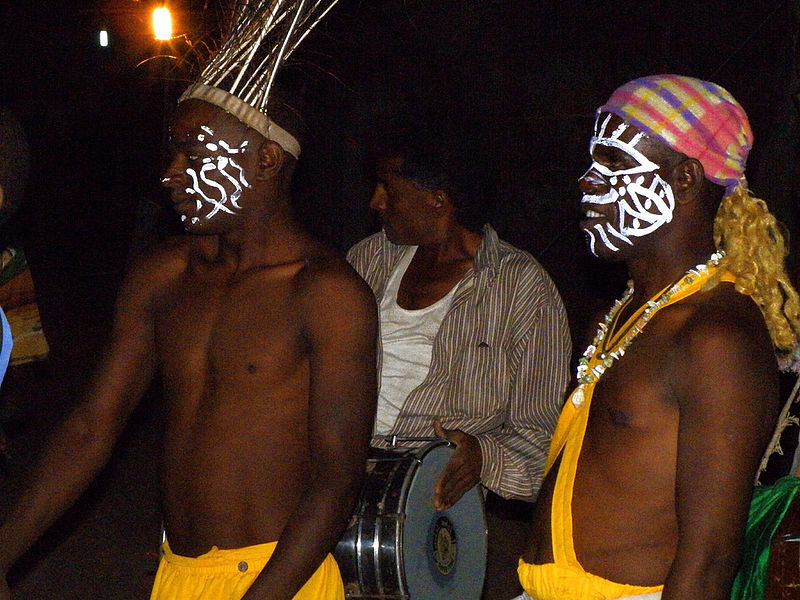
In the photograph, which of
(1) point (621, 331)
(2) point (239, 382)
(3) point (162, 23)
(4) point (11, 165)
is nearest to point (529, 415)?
(1) point (621, 331)

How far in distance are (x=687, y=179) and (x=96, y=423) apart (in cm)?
194

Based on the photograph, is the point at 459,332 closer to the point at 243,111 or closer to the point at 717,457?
the point at 243,111

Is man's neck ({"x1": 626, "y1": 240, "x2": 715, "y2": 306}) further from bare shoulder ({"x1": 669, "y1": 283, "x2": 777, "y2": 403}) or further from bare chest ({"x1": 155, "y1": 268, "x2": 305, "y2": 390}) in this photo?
bare chest ({"x1": 155, "y1": 268, "x2": 305, "y2": 390})

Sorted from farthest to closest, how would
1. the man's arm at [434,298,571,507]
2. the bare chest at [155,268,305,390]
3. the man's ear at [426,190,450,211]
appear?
the man's ear at [426,190,450,211]
the man's arm at [434,298,571,507]
the bare chest at [155,268,305,390]

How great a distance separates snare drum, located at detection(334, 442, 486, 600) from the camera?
3.75 metres

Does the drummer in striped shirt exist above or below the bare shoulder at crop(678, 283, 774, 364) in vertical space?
below

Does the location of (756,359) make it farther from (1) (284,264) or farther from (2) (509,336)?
(2) (509,336)

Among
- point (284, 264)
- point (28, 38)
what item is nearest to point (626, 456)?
point (284, 264)

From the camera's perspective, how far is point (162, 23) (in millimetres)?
7926

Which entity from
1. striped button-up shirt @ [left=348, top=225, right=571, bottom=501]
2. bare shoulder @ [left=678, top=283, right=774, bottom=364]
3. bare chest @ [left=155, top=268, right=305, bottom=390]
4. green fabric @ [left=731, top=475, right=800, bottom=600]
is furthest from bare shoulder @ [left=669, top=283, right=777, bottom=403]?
striped button-up shirt @ [left=348, top=225, right=571, bottom=501]

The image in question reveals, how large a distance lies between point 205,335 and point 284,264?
1.08ft

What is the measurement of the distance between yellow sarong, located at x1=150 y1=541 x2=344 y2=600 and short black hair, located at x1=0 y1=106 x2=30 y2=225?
117 cm

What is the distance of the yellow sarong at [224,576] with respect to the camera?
10.6 ft

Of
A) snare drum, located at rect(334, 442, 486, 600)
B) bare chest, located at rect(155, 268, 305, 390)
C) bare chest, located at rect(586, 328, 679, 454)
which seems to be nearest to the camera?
bare chest, located at rect(586, 328, 679, 454)
